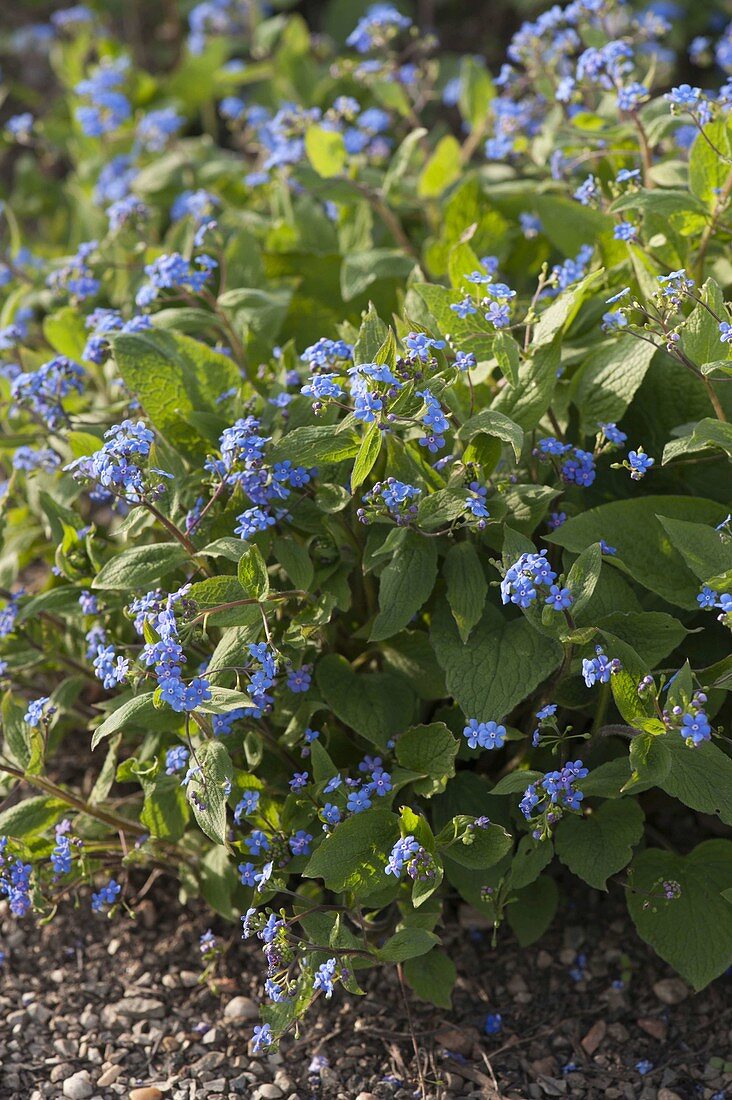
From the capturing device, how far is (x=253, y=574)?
265cm

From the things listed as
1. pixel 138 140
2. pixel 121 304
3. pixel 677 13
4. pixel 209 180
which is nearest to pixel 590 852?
pixel 121 304

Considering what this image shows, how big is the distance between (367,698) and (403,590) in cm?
37

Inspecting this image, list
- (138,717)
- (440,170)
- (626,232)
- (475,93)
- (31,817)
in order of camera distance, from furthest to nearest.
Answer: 1. (475,93)
2. (440,170)
3. (626,232)
4. (31,817)
5. (138,717)

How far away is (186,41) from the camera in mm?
6918

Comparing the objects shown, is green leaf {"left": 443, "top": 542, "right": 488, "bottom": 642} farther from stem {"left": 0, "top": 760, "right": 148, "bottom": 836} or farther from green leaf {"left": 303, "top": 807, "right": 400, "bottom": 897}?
stem {"left": 0, "top": 760, "right": 148, "bottom": 836}

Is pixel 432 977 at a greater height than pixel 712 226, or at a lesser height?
lesser

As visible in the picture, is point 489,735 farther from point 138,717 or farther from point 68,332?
point 68,332

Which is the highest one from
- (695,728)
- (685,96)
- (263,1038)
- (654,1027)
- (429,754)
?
(685,96)

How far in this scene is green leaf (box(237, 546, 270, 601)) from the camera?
8.68ft

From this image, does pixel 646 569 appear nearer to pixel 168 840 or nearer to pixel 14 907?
pixel 168 840

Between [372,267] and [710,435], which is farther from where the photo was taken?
[372,267]

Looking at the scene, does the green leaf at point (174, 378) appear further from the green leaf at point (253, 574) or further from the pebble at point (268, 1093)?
the pebble at point (268, 1093)

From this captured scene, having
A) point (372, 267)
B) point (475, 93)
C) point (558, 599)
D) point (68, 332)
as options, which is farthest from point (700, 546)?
point (475, 93)

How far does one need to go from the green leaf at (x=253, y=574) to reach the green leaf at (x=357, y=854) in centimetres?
58
